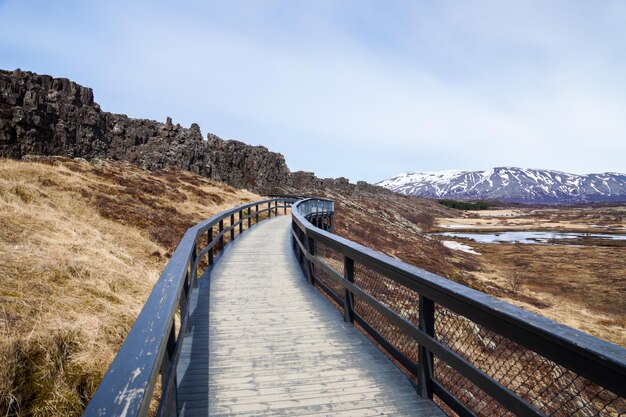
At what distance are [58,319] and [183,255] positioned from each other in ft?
7.51

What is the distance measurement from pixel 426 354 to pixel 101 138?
45.2 meters

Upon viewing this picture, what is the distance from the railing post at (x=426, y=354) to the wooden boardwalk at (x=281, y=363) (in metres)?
0.12

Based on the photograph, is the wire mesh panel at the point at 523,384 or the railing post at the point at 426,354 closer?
the wire mesh panel at the point at 523,384

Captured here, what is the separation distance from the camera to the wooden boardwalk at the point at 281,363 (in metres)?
3.60

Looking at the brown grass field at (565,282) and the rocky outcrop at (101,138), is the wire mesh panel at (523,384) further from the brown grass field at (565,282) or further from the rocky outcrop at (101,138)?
the rocky outcrop at (101,138)

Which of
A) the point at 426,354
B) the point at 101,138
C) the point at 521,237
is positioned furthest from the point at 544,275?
the point at 521,237

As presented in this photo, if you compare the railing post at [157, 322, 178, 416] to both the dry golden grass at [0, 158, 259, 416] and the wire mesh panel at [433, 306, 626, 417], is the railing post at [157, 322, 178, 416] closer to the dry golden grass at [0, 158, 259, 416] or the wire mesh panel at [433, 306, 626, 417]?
the dry golden grass at [0, 158, 259, 416]

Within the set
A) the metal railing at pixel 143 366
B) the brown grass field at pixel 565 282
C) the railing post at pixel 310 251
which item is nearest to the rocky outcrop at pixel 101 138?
the railing post at pixel 310 251

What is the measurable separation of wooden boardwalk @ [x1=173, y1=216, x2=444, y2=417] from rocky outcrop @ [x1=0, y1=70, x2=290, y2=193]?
1017 inches

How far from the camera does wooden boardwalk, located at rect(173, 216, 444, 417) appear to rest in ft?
11.8

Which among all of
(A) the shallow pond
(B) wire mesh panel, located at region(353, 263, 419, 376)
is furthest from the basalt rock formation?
(A) the shallow pond

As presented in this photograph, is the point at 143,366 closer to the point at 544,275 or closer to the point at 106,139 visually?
the point at 544,275

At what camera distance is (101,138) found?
4169 centimetres

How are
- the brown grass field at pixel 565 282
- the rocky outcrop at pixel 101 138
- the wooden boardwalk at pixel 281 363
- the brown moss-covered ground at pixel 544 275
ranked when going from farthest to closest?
1. the rocky outcrop at pixel 101 138
2. the brown moss-covered ground at pixel 544 275
3. the brown grass field at pixel 565 282
4. the wooden boardwalk at pixel 281 363
